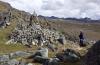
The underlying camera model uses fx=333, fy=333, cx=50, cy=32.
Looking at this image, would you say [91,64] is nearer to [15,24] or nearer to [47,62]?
[47,62]

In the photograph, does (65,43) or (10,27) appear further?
(10,27)

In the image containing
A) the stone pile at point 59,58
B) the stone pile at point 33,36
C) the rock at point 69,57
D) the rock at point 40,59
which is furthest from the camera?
the stone pile at point 33,36

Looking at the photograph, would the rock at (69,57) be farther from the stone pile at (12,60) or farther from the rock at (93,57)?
the stone pile at (12,60)

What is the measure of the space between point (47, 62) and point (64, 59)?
3.37m

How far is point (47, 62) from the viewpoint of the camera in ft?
159

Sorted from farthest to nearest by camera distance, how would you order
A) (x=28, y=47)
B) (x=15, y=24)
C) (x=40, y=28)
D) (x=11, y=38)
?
1. (x=15, y=24)
2. (x=40, y=28)
3. (x=11, y=38)
4. (x=28, y=47)

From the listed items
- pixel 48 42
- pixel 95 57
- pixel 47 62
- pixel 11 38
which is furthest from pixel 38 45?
pixel 95 57

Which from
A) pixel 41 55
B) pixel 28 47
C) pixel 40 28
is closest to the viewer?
pixel 41 55

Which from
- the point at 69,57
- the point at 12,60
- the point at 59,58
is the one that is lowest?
the point at 12,60

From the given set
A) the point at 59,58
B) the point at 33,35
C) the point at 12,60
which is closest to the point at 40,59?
the point at 59,58

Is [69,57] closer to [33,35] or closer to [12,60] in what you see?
[12,60]

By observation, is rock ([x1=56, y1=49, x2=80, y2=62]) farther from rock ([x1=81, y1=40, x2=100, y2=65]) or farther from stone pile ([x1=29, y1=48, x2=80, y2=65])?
rock ([x1=81, y1=40, x2=100, y2=65])

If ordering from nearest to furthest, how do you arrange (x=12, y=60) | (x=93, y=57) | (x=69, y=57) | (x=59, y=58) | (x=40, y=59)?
(x=93, y=57) → (x=69, y=57) → (x=59, y=58) → (x=40, y=59) → (x=12, y=60)

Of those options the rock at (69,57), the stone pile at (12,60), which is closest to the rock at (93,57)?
the rock at (69,57)
